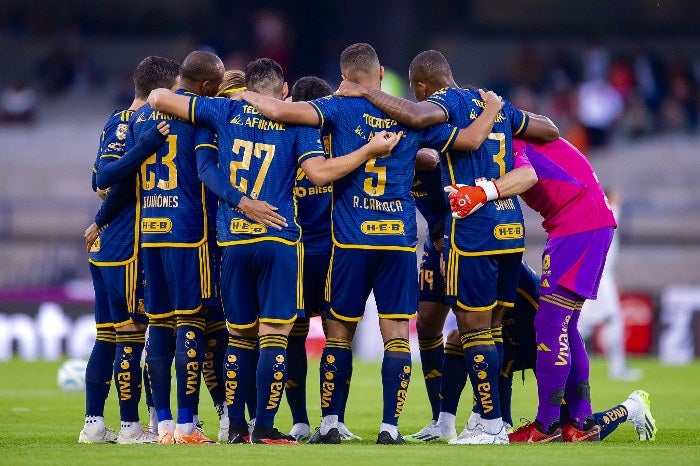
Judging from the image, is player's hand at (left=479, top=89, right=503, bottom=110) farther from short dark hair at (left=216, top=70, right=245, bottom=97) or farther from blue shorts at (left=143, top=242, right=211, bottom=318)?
blue shorts at (left=143, top=242, right=211, bottom=318)

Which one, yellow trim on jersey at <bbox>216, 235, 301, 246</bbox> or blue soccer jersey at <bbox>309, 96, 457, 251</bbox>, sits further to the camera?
blue soccer jersey at <bbox>309, 96, 457, 251</bbox>

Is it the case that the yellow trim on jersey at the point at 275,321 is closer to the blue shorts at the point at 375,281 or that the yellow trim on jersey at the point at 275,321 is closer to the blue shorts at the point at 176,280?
the blue shorts at the point at 375,281

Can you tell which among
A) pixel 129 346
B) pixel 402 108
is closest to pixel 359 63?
pixel 402 108

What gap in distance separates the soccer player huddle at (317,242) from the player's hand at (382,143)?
0.04 feet

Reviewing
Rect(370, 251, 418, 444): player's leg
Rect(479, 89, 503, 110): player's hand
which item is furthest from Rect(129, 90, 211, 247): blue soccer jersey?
Rect(479, 89, 503, 110): player's hand

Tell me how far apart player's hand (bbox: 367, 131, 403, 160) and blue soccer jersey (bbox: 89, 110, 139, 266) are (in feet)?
5.88

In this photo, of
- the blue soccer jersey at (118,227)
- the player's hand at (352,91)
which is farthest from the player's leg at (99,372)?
the player's hand at (352,91)

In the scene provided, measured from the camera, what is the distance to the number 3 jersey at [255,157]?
870 cm

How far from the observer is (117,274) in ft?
30.4

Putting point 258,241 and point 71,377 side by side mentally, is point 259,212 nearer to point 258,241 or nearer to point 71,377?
point 258,241

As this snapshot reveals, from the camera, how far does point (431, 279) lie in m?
9.84

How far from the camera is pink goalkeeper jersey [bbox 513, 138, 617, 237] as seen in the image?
9.41 metres

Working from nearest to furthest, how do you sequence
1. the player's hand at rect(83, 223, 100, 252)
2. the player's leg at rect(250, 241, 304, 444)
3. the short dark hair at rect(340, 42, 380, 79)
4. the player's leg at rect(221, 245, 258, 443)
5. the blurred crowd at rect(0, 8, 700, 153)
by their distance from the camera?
1. the player's leg at rect(250, 241, 304, 444)
2. the player's leg at rect(221, 245, 258, 443)
3. the short dark hair at rect(340, 42, 380, 79)
4. the player's hand at rect(83, 223, 100, 252)
5. the blurred crowd at rect(0, 8, 700, 153)

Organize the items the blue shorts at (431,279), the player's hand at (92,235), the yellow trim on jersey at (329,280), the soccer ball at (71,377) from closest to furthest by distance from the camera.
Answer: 1. the yellow trim on jersey at (329,280)
2. the player's hand at (92,235)
3. the blue shorts at (431,279)
4. the soccer ball at (71,377)
